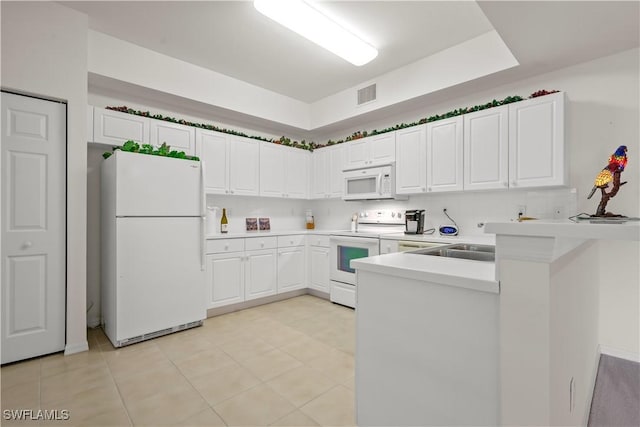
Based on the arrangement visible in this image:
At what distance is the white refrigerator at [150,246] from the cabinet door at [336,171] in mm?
1983

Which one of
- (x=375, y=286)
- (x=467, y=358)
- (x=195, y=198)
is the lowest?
(x=467, y=358)

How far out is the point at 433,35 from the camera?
9.68ft

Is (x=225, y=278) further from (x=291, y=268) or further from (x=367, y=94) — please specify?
(x=367, y=94)

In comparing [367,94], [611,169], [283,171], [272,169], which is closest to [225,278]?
[272,169]

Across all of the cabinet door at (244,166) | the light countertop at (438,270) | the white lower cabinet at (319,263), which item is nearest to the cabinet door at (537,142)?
the light countertop at (438,270)

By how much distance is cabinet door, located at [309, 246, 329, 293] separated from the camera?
4043 millimetres

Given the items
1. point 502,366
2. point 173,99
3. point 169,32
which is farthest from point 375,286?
point 173,99

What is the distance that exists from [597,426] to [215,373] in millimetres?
2312

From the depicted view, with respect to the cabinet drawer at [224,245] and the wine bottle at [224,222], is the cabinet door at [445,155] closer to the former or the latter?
the cabinet drawer at [224,245]

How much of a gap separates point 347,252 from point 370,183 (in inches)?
37.3

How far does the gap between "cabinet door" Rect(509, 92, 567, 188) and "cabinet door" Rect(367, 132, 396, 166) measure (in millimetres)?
1286

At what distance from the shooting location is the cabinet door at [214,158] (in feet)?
12.1

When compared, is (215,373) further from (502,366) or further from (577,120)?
(577,120)

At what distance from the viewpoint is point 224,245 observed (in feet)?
11.4
